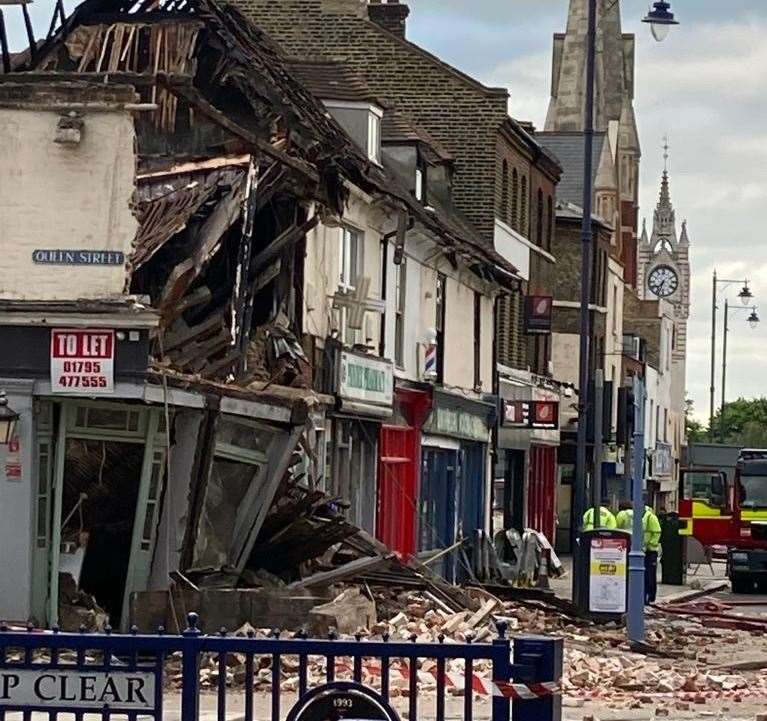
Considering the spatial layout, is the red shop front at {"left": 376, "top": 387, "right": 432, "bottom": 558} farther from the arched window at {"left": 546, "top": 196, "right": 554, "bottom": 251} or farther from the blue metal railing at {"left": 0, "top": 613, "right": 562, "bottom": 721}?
the blue metal railing at {"left": 0, "top": 613, "right": 562, "bottom": 721}

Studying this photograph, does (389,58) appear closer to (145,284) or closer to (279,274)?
(279,274)

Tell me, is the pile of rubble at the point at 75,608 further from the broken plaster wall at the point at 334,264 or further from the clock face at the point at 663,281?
the clock face at the point at 663,281

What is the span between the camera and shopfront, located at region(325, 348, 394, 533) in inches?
1128

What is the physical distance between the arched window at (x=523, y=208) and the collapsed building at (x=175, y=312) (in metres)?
17.7

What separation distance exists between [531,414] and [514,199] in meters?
7.33

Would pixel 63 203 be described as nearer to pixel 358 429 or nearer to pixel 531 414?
pixel 358 429

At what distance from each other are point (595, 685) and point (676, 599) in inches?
676

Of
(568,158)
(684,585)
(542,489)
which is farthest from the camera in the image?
(568,158)

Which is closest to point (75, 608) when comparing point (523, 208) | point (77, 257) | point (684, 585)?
point (77, 257)

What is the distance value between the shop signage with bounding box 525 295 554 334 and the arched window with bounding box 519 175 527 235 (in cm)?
250

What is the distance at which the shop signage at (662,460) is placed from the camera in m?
82.6


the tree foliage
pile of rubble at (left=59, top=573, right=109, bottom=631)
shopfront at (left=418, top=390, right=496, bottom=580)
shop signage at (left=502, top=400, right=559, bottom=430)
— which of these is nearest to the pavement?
shopfront at (left=418, top=390, right=496, bottom=580)

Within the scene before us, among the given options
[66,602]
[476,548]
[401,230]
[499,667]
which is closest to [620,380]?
[476,548]

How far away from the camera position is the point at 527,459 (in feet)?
165
